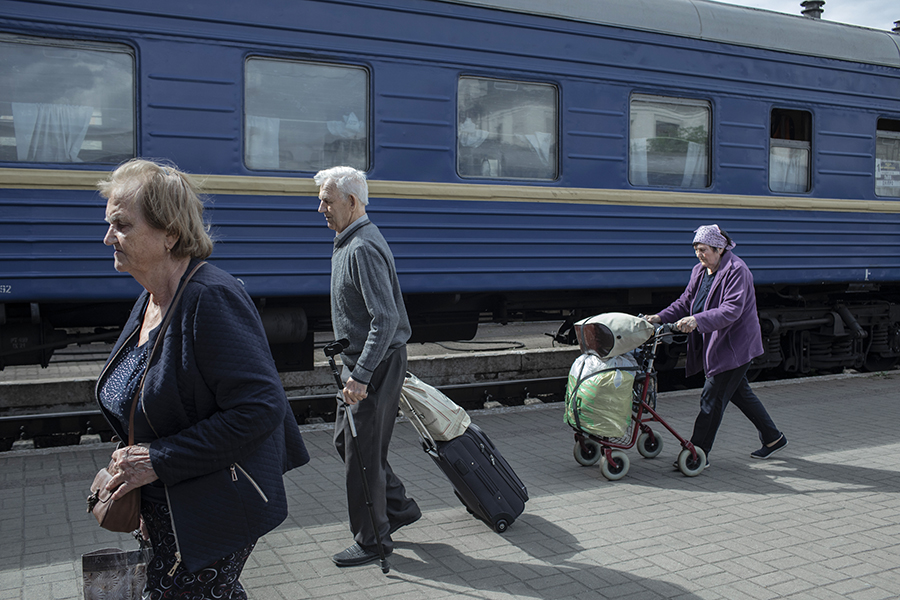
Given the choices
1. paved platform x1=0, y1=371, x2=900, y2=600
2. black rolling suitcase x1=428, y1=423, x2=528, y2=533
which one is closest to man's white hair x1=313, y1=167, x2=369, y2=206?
black rolling suitcase x1=428, y1=423, x2=528, y2=533

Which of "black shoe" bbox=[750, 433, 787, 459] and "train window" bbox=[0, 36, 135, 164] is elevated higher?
"train window" bbox=[0, 36, 135, 164]

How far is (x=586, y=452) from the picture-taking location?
5.45 metres

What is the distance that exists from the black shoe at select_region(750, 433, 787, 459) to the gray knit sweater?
305 centimetres

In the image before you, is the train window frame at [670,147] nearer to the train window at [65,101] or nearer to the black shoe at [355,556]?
the train window at [65,101]

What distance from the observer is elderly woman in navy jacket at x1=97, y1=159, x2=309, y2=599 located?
2031mm

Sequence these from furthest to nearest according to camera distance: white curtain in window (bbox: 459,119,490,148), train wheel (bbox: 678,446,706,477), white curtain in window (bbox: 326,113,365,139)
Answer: white curtain in window (bbox: 459,119,490,148) → white curtain in window (bbox: 326,113,365,139) → train wheel (bbox: 678,446,706,477)

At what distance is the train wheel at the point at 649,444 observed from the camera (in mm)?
5605

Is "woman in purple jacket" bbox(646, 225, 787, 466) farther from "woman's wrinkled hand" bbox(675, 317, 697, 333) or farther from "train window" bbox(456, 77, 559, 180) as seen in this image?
"train window" bbox(456, 77, 559, 180)

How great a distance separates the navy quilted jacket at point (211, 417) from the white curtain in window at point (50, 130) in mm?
4062

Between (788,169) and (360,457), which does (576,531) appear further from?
(788,169)

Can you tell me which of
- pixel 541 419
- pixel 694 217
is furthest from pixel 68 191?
pixel 694 217

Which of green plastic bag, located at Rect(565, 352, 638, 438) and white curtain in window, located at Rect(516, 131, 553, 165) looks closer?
green plastic bag, located at Rect(565, 352, 638, 438)

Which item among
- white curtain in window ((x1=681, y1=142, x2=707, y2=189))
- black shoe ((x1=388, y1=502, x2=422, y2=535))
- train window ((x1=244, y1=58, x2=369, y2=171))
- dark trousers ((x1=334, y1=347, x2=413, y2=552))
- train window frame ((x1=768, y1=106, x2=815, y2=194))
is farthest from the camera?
train window frame ((x1=768, y1=106, x2=815, y2=194))

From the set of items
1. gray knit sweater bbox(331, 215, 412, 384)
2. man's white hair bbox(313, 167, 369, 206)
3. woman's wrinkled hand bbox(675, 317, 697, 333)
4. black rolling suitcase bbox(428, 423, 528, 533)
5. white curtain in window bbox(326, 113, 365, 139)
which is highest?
white curtain in window bbox(326, 113, 365, 139)
